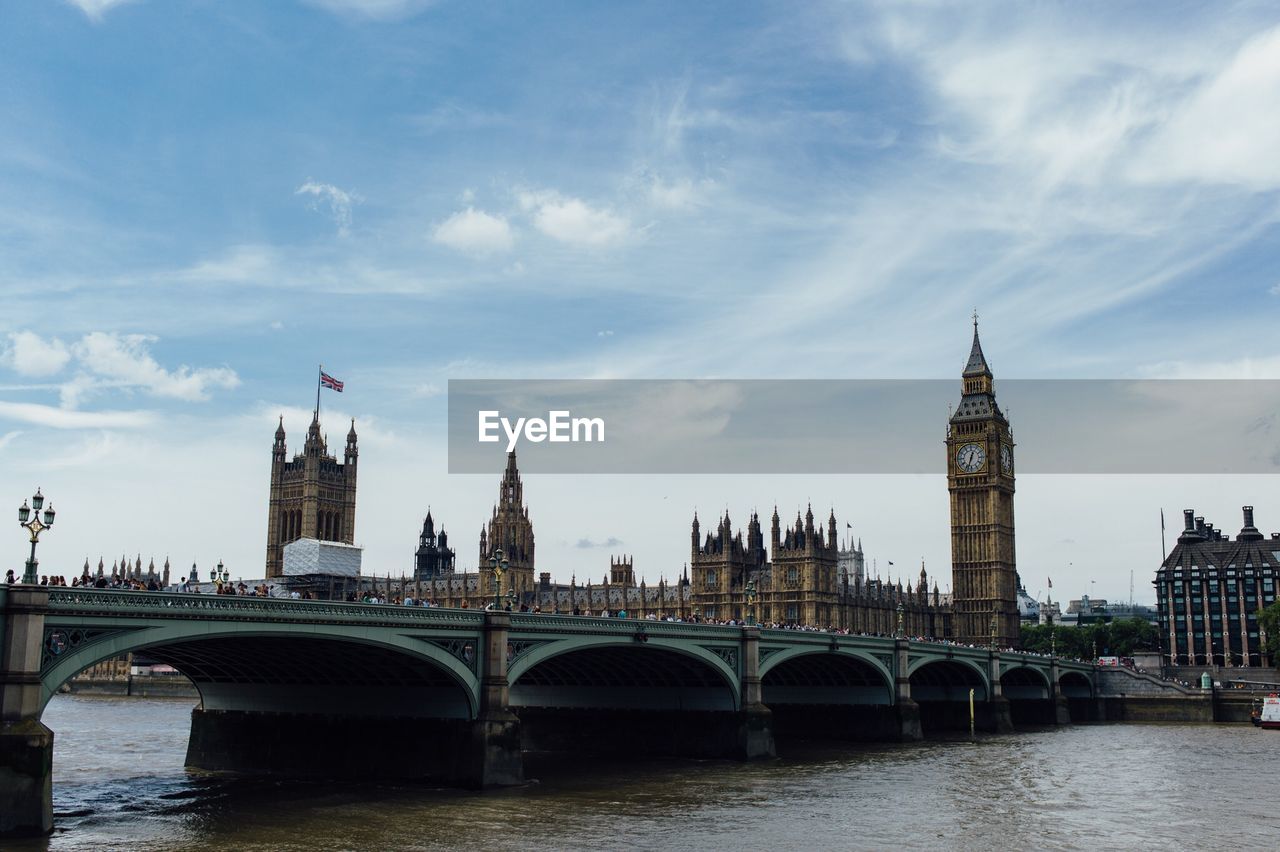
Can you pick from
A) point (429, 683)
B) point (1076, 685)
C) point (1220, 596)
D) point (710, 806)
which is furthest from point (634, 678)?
point (1220, 596)

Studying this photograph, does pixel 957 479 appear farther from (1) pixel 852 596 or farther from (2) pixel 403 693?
(2) pixel 403 693

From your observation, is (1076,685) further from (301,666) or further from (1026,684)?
(301,666)

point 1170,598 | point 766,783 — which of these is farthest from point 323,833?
point 1170,598

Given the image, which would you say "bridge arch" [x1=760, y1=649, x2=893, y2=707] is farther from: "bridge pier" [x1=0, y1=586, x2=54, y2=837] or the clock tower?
the clock tower

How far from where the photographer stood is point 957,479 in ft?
529

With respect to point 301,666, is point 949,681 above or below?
below

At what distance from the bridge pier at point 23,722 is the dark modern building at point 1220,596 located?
6348 inches

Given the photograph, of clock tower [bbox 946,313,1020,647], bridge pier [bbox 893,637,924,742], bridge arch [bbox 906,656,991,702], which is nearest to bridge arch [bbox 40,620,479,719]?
bridge pier [bbox 893,637,924,742]

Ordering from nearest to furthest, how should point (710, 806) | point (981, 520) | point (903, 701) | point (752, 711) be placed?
point (710, 806) → point (752, 711) → point (903, 701) → point (981, 520)

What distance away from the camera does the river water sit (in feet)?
119

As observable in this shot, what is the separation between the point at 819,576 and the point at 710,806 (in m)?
97.8

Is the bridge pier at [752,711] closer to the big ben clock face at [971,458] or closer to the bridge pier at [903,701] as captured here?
the bridge pier at [903,701]

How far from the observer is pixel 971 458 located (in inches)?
6304

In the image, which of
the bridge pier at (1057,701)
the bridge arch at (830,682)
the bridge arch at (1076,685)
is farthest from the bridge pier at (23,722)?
the bridge arch at (1076,685)
